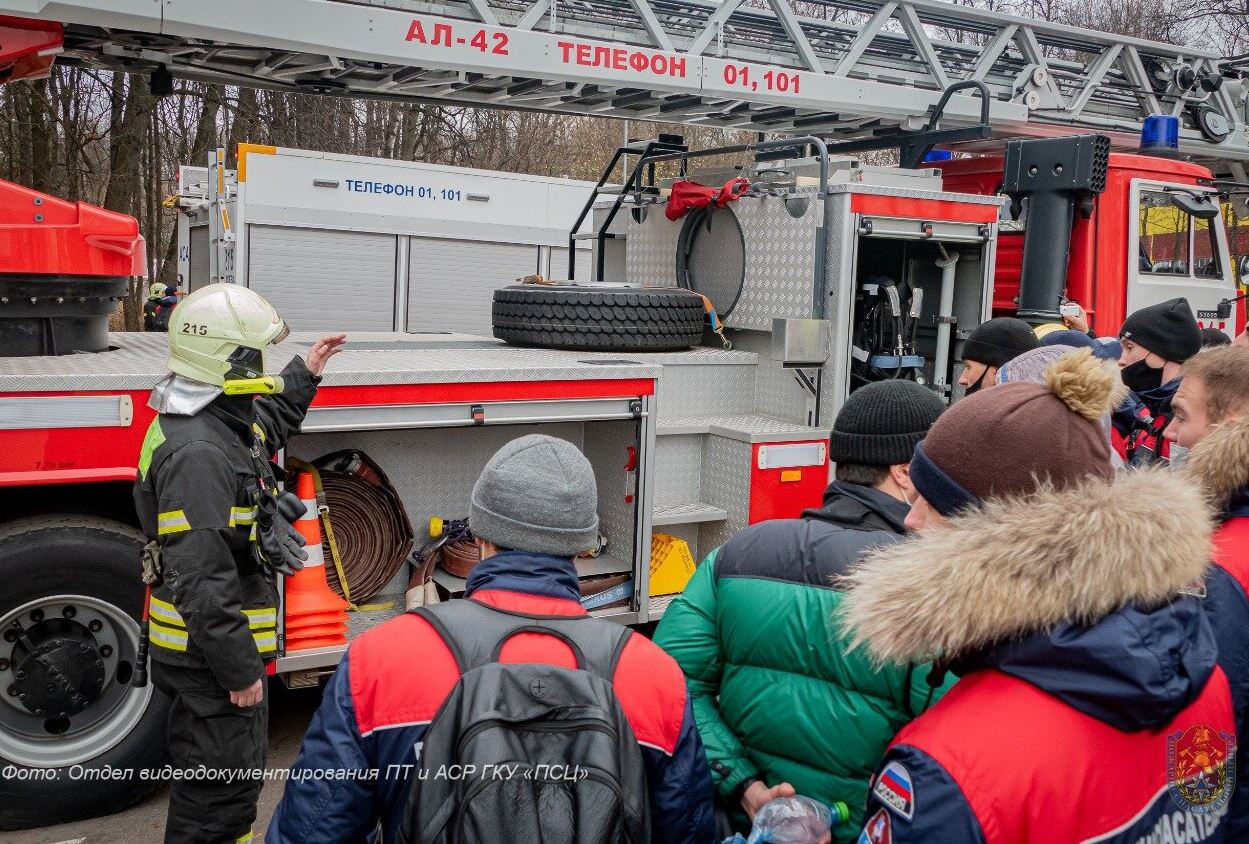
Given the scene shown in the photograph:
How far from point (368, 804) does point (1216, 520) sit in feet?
6.01

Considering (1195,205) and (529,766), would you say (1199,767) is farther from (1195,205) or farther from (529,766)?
(1195,205)

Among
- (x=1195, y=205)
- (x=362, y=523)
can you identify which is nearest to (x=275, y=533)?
(x=362, y=523)

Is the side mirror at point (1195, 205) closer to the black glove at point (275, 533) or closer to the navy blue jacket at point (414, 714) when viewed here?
the black glove at point (275, 533)

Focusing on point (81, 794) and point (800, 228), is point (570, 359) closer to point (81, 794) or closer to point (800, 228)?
point (800, 228)

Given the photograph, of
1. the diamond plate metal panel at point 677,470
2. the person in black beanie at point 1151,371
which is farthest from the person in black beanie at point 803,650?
the diamond plate metal panel at point 677,470

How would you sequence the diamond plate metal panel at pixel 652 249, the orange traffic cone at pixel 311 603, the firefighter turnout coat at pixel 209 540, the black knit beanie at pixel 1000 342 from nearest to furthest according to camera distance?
the firefighter turnout coat at pixel 209 540
the orange traffic cone at pixel 311 603
the black knit beanie at pixel 1000 342
the diamond plate metal panel at pixel 652 249

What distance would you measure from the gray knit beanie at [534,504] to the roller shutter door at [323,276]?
8.20 meters

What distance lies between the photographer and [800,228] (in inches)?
214

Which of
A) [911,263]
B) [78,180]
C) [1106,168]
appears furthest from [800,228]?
[78,180]

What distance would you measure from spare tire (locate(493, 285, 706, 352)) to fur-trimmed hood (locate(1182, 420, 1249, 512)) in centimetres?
322

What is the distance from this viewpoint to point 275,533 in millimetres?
3209

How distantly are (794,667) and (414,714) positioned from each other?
752 mm

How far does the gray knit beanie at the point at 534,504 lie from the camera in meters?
1.92

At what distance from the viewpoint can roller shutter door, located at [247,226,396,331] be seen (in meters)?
9.70
